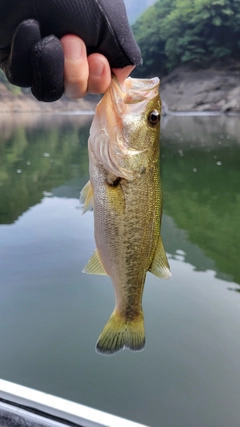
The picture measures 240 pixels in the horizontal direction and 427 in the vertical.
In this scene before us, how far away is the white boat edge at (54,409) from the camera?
1.93 m

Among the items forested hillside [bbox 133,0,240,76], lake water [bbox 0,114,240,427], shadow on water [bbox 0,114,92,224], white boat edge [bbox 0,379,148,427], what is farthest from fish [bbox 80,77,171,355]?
forested hillside [bbox 133,0,240,76]

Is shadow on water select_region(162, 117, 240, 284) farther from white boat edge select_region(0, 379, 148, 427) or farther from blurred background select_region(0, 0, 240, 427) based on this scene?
white boat edge select_region(0, 379, 148, 427)

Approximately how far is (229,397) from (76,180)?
26.7 ft

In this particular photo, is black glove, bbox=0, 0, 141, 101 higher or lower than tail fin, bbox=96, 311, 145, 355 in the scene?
higher

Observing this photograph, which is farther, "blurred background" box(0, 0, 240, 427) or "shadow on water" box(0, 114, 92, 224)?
"shadow on water" box(0, 114, 92, 224)

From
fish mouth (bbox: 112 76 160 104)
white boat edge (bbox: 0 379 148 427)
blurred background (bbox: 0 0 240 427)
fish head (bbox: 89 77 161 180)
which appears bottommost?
blurred background (bbox: 0 0 240 427)

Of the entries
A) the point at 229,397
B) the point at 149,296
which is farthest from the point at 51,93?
the point at 149,296

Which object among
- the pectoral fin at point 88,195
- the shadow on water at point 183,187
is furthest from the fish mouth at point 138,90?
the shadow on water at point 183,187

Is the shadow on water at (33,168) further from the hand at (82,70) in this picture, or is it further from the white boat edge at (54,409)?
the hand at (82,70)

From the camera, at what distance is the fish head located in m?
1.76

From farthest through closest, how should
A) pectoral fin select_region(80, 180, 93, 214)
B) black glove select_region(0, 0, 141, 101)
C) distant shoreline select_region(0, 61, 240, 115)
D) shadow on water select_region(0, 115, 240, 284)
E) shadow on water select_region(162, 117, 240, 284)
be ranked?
distant shoreline select_region(0, 61, 240, 115) < shadow on water select_region(0, 115, 240, 284) < shadow on water select_region(162, 117, 240, 284) < pectoral fin select_region(80, 180, 93, 214) < black glove select_region(0, 0, 141, 101)

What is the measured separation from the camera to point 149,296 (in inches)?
199

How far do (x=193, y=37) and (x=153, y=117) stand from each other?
155ft

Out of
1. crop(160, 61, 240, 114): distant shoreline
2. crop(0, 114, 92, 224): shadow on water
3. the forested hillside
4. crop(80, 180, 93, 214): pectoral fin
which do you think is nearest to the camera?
crop(80, 180, 93, 214): pectoral fin
